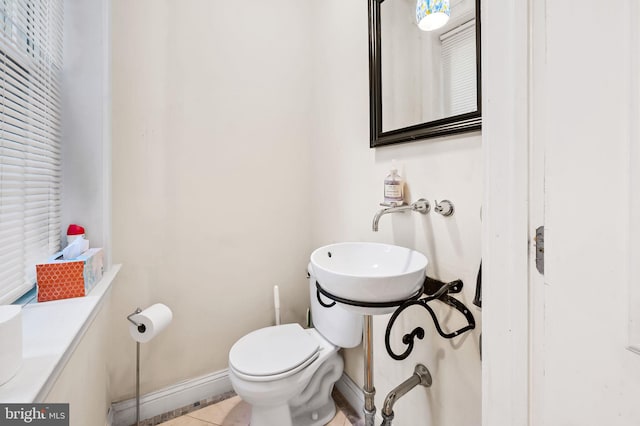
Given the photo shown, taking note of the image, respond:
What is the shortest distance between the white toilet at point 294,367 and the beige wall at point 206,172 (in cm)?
32

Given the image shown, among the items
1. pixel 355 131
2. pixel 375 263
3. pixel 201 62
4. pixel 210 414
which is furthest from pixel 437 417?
pixel 201 62

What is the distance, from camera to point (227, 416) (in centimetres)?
140

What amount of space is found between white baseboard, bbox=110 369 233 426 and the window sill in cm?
75

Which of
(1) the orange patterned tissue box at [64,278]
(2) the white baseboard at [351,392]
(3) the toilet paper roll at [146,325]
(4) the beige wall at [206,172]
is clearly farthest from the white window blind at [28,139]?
(2) the white baseboard at [351,392]

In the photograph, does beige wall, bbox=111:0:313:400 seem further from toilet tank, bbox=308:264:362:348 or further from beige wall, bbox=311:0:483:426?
toilet tank, bbox=308:264:362:348

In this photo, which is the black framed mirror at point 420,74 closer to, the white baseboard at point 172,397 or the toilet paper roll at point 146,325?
the toilet paper roll at point 146,325

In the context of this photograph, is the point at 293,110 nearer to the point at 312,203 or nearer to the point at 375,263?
the point at 312,203

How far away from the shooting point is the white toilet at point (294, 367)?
1.12 meters

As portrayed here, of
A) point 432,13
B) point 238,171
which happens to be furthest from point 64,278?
point 432,13

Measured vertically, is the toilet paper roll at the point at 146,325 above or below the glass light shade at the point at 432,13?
below

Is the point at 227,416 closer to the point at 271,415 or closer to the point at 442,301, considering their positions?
the point at 271,415

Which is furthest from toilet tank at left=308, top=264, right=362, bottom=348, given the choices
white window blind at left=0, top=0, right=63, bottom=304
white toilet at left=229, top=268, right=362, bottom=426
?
white window blind at left=0, top=0, right=63, bottom=304

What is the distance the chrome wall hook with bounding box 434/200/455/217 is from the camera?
922mm

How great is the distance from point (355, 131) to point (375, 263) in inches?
26.7
